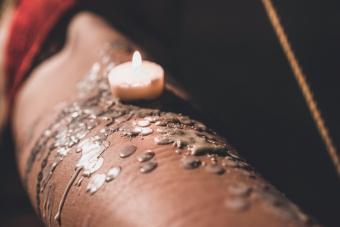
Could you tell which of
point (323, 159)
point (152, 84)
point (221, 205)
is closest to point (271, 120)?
point (323, 159)

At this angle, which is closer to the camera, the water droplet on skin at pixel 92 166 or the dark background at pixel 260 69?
the water droplet on skin at pixel 92 166

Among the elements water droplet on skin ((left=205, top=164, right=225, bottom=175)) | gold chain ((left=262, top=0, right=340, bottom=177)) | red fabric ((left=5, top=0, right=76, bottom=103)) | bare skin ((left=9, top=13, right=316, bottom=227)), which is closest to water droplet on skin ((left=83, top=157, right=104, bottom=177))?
bare skin ((left=9, top=13, right=316, bottom=227))

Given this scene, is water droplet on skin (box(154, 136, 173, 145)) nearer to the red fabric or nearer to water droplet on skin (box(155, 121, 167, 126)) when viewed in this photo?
water droplet on skin (box(155, 121, 167, 126))

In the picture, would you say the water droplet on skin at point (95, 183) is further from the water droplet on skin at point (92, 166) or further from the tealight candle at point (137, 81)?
the tealight candle at point (137, 81)

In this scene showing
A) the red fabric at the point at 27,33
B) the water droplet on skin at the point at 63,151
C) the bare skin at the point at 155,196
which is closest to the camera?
the bare skin at the point at 155,196

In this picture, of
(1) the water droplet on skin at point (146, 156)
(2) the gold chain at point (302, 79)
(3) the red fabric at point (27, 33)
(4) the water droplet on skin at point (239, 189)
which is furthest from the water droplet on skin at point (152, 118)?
(3) the red fabric at point (27, 33)

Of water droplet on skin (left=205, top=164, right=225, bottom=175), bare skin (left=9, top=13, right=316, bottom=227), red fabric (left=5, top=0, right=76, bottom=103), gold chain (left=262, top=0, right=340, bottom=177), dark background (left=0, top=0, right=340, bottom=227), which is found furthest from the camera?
red fabric (left=5, top=0, right=76, bottom=103)
